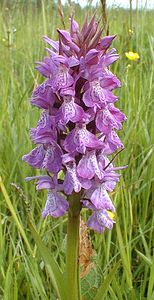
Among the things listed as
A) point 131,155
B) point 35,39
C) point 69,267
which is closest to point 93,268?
point 69,267

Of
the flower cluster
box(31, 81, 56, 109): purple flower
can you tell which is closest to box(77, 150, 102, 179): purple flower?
the flower cluster

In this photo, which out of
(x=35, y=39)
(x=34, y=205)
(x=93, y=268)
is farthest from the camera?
(x=35, y=39)

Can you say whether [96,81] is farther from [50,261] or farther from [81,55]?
[50,261]

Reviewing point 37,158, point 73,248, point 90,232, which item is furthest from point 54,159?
point 90,232

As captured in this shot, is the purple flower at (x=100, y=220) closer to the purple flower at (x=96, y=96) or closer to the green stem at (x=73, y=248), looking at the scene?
the green stem at (x=73, y=248)

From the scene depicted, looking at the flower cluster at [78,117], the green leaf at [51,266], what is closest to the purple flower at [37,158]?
the flower cluster at [78,117]

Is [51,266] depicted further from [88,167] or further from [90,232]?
[90,232]

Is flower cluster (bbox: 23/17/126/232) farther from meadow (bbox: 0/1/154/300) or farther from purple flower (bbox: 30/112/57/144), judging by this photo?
meadow (bbox: 0/1/154/300)
